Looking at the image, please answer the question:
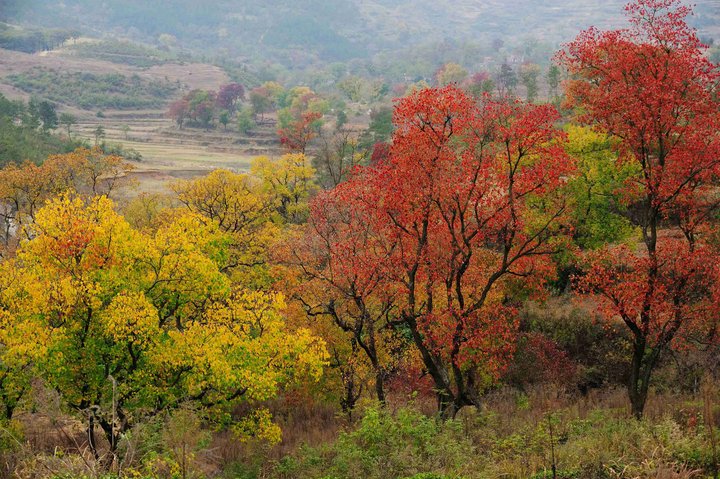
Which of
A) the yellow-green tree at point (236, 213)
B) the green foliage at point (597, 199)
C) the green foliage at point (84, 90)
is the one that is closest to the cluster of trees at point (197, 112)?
the green foliage at point (84, 90)

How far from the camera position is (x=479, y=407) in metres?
20.0

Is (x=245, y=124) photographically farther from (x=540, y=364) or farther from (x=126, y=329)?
(x=126, y=329)

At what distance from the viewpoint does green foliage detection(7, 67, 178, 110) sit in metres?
176

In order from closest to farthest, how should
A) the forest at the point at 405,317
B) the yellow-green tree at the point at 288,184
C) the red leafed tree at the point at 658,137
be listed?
1. the forest at the point at 405,317
2. the red leafed tree at the point at 658,137
3. the yellow-green tree at the point at 288,184

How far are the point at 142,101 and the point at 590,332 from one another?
180940 mm

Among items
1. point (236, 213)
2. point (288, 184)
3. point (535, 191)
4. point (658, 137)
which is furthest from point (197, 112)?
point (658, 137)

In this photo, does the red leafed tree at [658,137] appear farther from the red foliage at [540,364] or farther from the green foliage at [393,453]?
the red foliage at [540,364]

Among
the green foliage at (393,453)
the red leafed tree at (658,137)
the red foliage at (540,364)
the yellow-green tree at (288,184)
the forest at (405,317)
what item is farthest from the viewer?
the yellow-green tree at (288,184)

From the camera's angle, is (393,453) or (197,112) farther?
(197,112)

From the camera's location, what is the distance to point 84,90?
18338 centimetres

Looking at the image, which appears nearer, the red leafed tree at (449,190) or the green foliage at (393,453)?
the green foliage at (393,453)

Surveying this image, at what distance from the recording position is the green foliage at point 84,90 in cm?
17625

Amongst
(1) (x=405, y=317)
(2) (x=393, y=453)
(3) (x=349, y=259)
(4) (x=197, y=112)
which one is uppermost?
(4) (x=197, y=112)

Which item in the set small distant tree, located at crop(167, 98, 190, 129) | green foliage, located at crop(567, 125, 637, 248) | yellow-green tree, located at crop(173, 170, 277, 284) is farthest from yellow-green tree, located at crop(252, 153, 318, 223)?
small distant tree, located at crop(167, 98, 190, 129)
